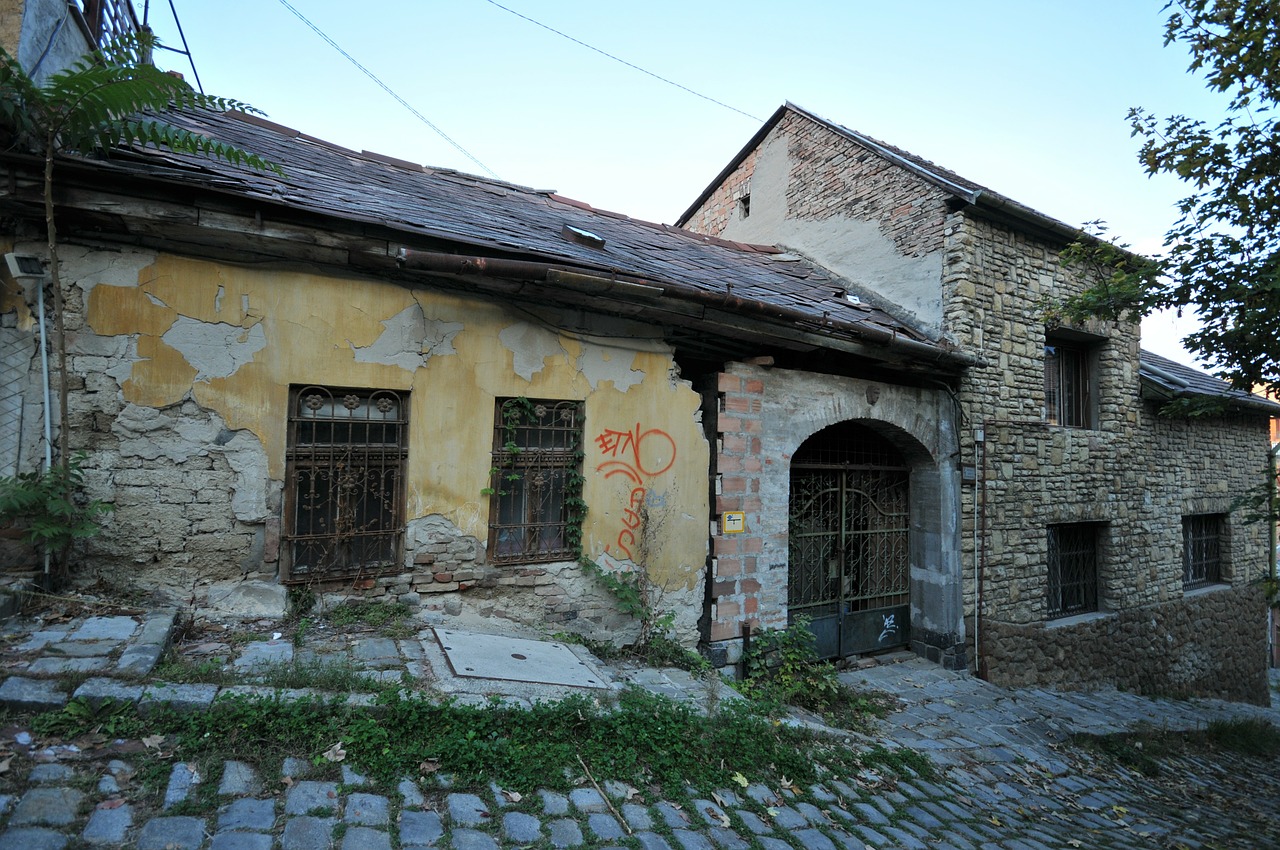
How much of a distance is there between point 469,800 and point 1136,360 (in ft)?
33.1

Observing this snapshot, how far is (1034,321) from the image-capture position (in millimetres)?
7906

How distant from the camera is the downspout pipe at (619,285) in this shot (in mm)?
4387

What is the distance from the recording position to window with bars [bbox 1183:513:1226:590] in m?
10.2

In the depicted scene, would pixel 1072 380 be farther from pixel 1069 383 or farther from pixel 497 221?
pixel 497 221

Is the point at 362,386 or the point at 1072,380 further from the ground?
the point at 1072,380

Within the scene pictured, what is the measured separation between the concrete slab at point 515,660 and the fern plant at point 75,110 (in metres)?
2.41

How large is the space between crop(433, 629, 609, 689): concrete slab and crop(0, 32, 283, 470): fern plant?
2.41 metres

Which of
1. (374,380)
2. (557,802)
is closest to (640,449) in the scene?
(374,380)

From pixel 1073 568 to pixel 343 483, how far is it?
876 cm

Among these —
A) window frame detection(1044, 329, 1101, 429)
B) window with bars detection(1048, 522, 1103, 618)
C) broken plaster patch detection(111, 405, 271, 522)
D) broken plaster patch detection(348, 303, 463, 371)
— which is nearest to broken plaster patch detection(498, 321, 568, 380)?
broken plaster patch detection(348, 303, 463, 371)

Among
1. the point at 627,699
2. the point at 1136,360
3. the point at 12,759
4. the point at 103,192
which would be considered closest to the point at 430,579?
the point at 627,699

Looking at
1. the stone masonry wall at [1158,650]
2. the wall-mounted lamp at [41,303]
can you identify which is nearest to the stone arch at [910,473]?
A: the stone masonry wall at [1158,650]

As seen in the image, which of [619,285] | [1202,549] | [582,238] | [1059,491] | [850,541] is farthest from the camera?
[1202,549]

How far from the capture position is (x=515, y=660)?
4.06 metres
